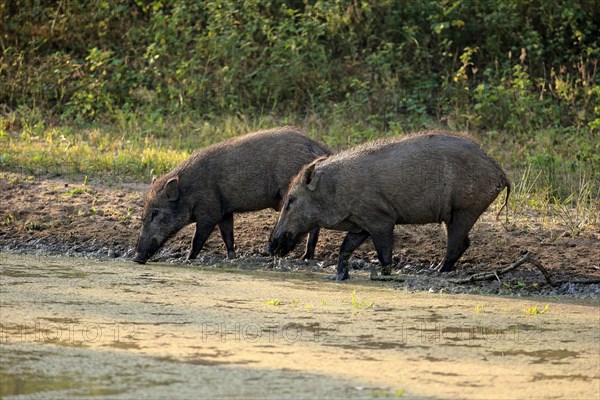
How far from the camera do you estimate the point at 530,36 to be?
53.9 feet

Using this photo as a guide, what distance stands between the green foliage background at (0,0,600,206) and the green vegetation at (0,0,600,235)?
23 millimetres

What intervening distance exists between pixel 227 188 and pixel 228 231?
40 cm

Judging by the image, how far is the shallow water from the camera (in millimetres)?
6176

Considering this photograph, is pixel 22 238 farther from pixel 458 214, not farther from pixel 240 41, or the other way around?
pixel 240 41

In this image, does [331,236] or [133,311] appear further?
[331,236]

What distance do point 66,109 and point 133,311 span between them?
8.50m

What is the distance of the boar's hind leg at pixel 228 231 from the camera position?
11016 millimetres

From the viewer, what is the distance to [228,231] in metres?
11.1

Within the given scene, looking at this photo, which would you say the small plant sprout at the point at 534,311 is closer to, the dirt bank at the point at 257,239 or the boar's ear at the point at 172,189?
the dirt bank at the point at 257,239

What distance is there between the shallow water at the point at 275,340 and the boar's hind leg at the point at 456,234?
81 cm

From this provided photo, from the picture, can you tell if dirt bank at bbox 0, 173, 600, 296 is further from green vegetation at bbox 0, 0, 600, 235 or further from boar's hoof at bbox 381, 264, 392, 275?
green vegetation at bbox 0, 0, 600, 235

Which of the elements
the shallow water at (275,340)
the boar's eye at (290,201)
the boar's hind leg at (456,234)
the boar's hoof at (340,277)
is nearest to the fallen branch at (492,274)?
the shallow water at (275,340)

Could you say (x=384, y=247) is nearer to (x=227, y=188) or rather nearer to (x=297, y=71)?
(x=227, y=188)

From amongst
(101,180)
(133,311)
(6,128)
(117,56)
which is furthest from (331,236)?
(117,56)
